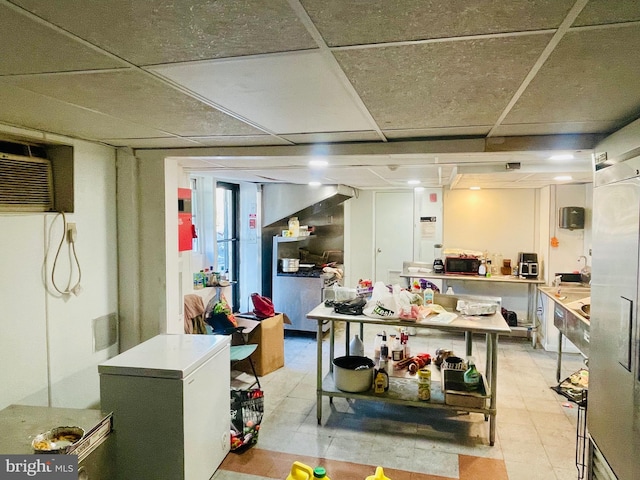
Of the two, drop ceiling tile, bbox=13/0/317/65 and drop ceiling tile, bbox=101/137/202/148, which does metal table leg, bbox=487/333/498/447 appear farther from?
drop ceiling tile, bbox=13/0/317/65

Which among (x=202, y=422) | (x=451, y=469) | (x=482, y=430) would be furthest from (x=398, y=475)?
(x=202, y=422)

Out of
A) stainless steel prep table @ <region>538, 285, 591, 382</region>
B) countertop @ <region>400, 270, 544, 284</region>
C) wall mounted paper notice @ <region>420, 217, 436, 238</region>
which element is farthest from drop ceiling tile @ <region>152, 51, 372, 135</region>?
wall mounted paper notice @ <region>420, 217, 436, 238</region>

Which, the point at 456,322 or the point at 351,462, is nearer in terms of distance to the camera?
the point at 351,462

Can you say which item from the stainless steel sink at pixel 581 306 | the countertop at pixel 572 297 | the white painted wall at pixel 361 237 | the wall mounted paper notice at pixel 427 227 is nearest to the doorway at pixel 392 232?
the white painted wall at pixel 361 237

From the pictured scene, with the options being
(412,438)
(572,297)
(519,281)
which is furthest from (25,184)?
(519,281)

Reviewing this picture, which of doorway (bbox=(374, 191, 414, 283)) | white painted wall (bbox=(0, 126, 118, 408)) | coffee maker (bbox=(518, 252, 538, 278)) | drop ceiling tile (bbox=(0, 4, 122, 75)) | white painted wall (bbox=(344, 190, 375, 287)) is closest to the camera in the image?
drop ceiling tile (bbox=(0, 4, 122, 75))

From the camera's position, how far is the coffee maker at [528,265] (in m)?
5.75

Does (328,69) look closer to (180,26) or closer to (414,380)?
(180,26)

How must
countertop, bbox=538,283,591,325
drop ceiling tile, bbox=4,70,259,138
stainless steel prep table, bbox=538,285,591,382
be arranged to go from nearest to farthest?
drop ceiling tile, bbox=4,70,259,138 < stainless steel prep table, bbox=538,285,591,382 < countertop, bbox=538,283,591,325

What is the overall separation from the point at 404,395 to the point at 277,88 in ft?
9.00

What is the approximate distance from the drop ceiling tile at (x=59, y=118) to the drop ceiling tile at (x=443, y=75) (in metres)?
1.20

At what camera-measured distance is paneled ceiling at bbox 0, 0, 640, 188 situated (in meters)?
0.93

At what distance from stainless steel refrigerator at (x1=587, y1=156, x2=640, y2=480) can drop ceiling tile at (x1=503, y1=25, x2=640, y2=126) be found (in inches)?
9.3

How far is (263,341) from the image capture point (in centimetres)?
458
